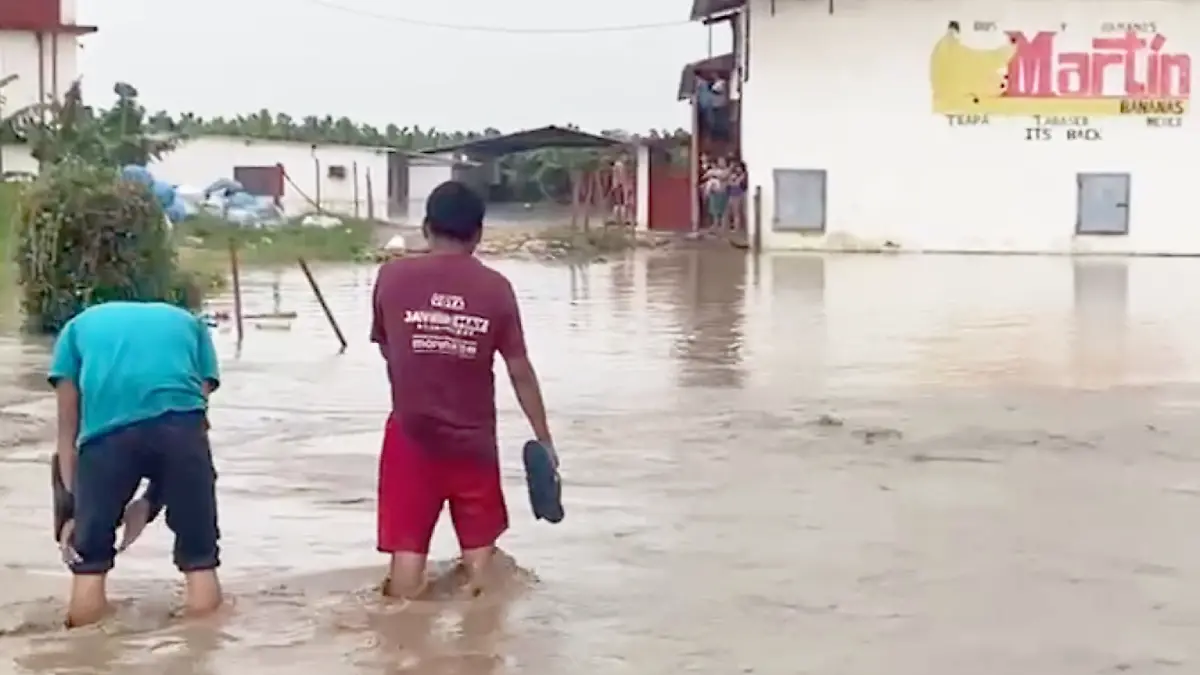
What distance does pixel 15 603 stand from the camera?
297 inches

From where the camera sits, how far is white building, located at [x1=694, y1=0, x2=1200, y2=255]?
3950 centimetres

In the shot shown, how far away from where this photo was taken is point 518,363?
722cm

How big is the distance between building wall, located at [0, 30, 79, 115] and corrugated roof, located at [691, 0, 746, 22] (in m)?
14.6

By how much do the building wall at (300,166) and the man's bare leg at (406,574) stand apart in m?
46.8

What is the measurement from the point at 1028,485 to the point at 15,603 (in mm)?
5229

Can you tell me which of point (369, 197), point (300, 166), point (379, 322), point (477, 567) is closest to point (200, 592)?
point (477, 567)

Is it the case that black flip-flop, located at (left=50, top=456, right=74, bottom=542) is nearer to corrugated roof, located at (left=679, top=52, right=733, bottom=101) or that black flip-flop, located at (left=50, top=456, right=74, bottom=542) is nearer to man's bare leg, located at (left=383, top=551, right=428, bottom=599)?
man's bare leg, located at (left=383, top=551, right=428, bottom=599)

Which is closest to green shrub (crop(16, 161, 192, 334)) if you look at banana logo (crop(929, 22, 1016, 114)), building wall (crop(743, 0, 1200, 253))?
building wall (crop(743, 0, 1200, 253))

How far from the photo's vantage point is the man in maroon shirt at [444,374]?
7.11 metres

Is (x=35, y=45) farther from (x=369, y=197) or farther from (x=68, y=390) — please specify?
(x=68, y=390)

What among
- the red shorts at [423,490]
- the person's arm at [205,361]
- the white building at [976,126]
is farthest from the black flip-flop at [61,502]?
the white building at [976,126]

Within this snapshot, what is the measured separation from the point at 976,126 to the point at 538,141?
52.5ft

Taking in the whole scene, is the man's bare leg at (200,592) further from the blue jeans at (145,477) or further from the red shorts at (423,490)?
the red shorts at (423,490)

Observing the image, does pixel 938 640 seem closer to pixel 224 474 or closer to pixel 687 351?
pixel 224 474
